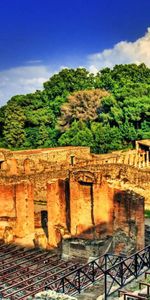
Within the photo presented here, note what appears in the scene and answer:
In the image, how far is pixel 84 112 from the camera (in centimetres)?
5044

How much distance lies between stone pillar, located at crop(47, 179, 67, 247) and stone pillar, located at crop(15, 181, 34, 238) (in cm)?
115

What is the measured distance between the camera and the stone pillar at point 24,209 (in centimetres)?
2059

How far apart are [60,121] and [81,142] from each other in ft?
22.4

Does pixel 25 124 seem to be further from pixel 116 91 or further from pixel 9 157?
pixel 9 157

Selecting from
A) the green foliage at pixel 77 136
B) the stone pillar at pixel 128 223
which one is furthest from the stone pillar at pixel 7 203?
the green foliage at pixel 77 136

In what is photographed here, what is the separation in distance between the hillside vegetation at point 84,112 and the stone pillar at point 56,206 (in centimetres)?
2358

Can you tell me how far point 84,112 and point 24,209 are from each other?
3063 centimetres

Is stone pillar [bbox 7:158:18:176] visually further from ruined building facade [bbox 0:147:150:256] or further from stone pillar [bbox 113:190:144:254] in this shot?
stone pillar [bbox 113:190:144:254]

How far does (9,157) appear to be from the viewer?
37281mm

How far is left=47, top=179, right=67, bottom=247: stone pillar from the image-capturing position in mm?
19828

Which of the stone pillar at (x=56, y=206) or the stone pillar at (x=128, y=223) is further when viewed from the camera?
the stone pillar at (x=56, y=206)

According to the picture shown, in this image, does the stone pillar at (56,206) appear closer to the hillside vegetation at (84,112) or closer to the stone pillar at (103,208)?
the stone pillar at (103,208)

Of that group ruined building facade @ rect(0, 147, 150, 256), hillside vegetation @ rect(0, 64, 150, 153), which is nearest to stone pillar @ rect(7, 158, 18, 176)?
ruined building facade @ rect(0, 147, 150, 256)

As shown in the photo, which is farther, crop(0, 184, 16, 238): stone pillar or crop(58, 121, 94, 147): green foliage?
crop(58, 121, 94, 147): green foliage
